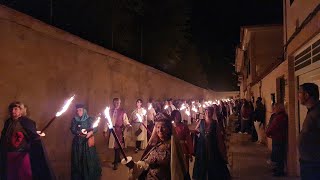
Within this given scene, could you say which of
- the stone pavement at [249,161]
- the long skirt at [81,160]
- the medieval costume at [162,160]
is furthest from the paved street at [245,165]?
the medieval costume at [162,160]

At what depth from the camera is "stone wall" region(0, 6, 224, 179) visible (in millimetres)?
7816

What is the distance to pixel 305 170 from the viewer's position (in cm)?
509

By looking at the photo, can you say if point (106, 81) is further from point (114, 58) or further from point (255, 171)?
point (255, 171)

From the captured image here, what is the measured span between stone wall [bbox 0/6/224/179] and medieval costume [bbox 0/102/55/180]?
105 cm

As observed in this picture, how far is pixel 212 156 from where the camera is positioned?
7.83m

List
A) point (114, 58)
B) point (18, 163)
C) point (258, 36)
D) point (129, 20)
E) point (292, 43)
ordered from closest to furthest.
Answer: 1. point (18, 163)
2. point (292, 43)
3. point (114, 58)
4. point (129, 20)
5. point (258, 36)

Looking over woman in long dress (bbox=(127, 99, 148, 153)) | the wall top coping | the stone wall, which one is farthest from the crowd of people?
woman in long dress (bbox=(127, 99, 148, 153))

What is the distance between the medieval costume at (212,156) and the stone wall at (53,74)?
10.8ft

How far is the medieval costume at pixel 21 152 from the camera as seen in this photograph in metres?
6.38

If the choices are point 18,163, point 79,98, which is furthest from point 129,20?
point 18,163

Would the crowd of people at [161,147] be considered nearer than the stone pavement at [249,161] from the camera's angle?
Yes

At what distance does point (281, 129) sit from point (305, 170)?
4554 millimetres

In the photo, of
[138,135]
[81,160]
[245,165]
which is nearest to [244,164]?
[245,165]

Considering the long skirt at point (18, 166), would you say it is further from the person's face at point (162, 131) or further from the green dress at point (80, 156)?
the person's face at point (162, 131)
